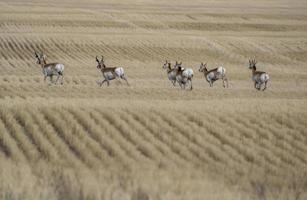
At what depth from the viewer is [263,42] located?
168 feet

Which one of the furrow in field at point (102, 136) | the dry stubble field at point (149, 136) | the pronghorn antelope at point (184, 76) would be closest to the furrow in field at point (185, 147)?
the dry stubble field at point (149, 136)

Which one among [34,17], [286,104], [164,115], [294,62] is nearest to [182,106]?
[164,115]

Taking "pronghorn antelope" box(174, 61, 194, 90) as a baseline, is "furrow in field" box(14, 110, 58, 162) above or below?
below

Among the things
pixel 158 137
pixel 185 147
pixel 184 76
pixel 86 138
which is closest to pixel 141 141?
pixel 158 137

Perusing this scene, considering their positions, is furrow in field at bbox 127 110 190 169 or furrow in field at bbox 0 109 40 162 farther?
furrow in field at bbox 127 110 190 169

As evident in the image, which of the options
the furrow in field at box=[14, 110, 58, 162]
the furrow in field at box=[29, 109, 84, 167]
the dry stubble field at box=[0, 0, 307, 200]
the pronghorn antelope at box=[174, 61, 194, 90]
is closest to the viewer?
the dry stubble field at box=[0, 0, 307, 200]

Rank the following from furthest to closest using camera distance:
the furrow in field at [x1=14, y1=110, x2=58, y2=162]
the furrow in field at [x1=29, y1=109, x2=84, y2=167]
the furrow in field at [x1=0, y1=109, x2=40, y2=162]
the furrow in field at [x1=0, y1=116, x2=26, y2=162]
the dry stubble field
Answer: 1. the furrow in field at [x1=14, y1=110, x2=58, y2=162]
2. the furrow in field at [x1=0, y1=109, x2=40, y2=162]
3. the furrow in field at [x1=0, y1=116, x2=26, y2=162]
4. the furrow in field at [x1=29, y1=109, x2=84, y2=167]
5. the dry stubble field

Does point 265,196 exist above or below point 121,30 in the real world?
below

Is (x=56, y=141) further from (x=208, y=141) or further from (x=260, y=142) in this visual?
(x=260, y=142)

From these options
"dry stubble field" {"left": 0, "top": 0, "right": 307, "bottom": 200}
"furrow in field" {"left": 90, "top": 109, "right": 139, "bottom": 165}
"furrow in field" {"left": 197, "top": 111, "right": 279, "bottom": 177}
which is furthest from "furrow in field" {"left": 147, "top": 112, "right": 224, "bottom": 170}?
"furrow in field" {"left": 90, "top": 109, "right": 139, "bottom": 165}

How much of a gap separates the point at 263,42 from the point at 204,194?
43.5m

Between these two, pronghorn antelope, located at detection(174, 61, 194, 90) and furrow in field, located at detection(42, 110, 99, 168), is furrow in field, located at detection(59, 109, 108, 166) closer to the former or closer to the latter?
furrow in field, located at detection(42, 110, 99, 168)

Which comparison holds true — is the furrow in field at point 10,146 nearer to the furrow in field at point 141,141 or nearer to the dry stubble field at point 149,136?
the dry stubble field at point 149,136

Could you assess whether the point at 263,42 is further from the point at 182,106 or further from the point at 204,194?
the point at 204,194
